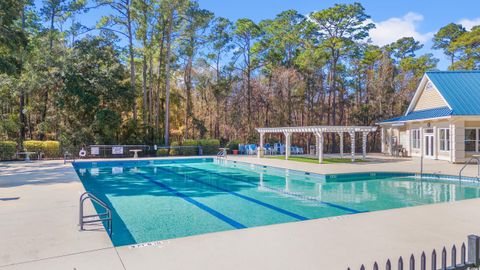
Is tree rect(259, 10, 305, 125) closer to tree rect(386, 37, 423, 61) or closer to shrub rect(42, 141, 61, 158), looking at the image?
tree rect(386, 37, 423, 61)

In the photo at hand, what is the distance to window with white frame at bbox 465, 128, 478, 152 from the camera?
48.5ft

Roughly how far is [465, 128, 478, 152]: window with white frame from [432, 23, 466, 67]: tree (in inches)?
595

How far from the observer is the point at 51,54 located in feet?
61.6

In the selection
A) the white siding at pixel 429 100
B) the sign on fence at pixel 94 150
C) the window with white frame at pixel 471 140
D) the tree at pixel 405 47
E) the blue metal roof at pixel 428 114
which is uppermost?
the tree at pixel 405 47

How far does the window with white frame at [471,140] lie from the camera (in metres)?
14.8

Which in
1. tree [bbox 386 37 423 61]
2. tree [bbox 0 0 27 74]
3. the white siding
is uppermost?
tree [bbox 386 37 423 61]

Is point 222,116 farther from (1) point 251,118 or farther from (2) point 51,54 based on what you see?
(2) point 51,54

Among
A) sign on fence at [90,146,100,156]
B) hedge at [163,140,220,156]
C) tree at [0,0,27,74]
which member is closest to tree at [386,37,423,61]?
hedge at [163,140,220,156]

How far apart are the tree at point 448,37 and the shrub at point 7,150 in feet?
105

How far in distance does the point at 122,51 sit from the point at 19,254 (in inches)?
761

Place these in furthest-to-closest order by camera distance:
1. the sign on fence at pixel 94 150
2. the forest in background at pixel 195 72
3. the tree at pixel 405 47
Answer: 1. the tree at pixel 405 47
2. the forest in background at pixel 195 72
3. the sign on fence at pixel 94 150

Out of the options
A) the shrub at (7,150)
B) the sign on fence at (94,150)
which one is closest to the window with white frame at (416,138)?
the sign on fence at (94,150)

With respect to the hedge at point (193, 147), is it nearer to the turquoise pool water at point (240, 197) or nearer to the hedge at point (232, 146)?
the hedge at point (232, 146)

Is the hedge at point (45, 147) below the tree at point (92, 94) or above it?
below
